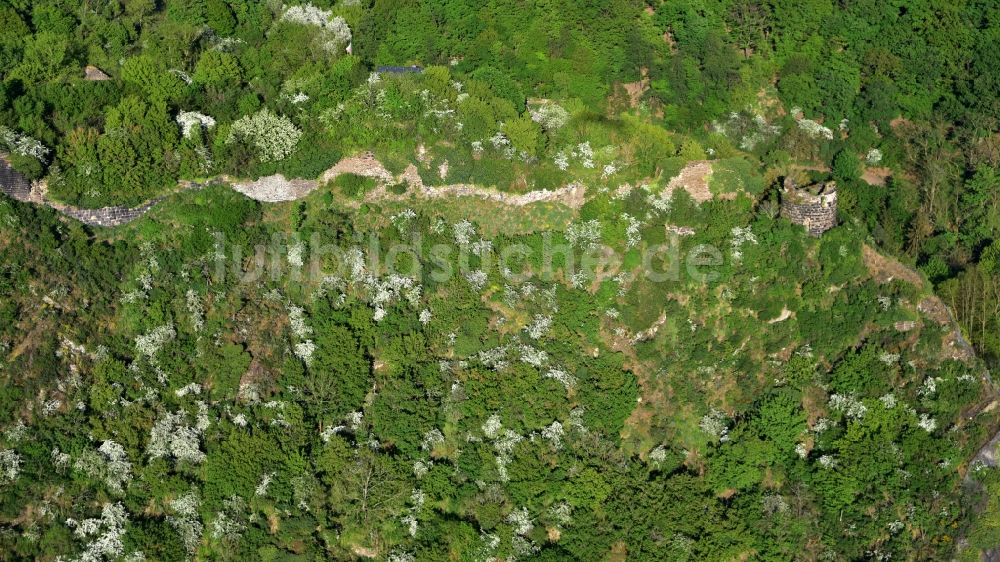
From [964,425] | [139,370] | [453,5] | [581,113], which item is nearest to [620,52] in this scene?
[581,113]

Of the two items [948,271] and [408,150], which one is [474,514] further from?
[948,271]

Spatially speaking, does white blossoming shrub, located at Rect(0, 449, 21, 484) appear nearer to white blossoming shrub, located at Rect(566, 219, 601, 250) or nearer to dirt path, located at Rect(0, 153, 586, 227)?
dirt path, located at Rect(0, 153, 586, 227)

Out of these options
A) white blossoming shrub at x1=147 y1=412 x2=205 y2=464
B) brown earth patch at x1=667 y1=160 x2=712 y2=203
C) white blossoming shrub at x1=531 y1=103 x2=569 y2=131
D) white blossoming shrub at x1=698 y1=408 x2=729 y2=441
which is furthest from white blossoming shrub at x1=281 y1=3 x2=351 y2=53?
white blossoming shrub at x1=698 y1=408 x2=729 y2=441

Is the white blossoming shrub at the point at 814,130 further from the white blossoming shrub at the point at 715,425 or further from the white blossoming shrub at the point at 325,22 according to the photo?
the white blossoming shrub at the point at 325,22

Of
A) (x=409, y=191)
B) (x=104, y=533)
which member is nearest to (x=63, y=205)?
(x=104, y=533)

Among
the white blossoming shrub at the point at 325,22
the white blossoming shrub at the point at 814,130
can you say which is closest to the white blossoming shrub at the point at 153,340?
the white blossoming shrub at the point at 325,22

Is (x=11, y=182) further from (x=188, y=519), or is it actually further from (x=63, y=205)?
(x=188, y=519)
